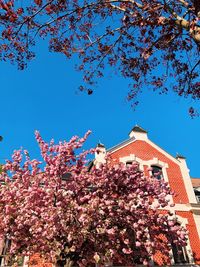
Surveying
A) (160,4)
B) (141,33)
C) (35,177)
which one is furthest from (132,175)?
(160,4)

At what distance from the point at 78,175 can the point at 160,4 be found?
7.04 m

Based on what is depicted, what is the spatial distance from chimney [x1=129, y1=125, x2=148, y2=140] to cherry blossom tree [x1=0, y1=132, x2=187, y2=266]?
7.27 meters

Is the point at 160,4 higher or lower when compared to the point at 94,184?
higher

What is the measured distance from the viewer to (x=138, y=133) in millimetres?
19453

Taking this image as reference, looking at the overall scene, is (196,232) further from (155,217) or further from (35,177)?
(35,177)

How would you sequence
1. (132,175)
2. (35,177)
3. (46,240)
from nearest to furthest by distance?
1. (46,240)
2. (35,177)
3. (132,175)

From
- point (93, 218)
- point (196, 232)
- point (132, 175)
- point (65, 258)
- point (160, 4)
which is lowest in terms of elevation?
point (65, 258)

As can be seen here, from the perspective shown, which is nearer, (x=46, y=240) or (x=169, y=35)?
(x=169, y=35)

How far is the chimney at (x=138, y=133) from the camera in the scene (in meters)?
19.3

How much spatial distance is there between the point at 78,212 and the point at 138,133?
10.8 m

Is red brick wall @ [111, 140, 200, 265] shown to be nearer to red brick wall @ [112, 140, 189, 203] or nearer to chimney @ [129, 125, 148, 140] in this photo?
red brick wall @ [112, 140, 189, 203]

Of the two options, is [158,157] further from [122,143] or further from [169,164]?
[122,143]

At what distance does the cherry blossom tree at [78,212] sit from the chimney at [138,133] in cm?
727

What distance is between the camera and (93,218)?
9609mm
